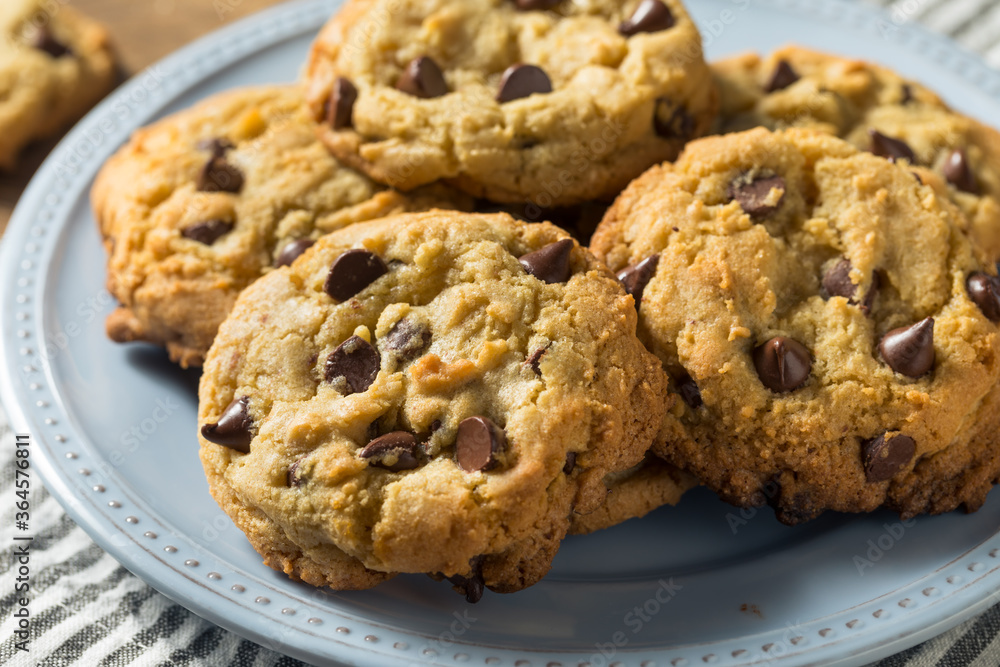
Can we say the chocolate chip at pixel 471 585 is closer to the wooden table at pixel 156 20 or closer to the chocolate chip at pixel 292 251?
the chocolate chip at pixel 292 251

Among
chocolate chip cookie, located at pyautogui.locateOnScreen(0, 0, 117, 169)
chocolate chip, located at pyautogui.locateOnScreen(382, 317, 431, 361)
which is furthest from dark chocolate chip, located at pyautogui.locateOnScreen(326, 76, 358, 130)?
chocolate chip cookie, located at pyautogui.locateOnScreen(0, 0, 117, 169)

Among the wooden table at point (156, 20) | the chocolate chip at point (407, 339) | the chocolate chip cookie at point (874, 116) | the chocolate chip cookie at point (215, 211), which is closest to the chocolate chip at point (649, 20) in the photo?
the chocolate chip cookie at point (874, 116)

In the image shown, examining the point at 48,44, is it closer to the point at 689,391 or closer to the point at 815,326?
the point at 689,391

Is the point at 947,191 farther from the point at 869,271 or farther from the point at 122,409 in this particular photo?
the point at 122,409

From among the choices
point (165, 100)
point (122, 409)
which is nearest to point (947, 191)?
point (122, 409)

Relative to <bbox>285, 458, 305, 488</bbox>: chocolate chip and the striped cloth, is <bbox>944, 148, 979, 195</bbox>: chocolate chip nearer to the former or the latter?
the striped cloth

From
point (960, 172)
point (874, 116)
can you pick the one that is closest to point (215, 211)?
point (874, 116)
